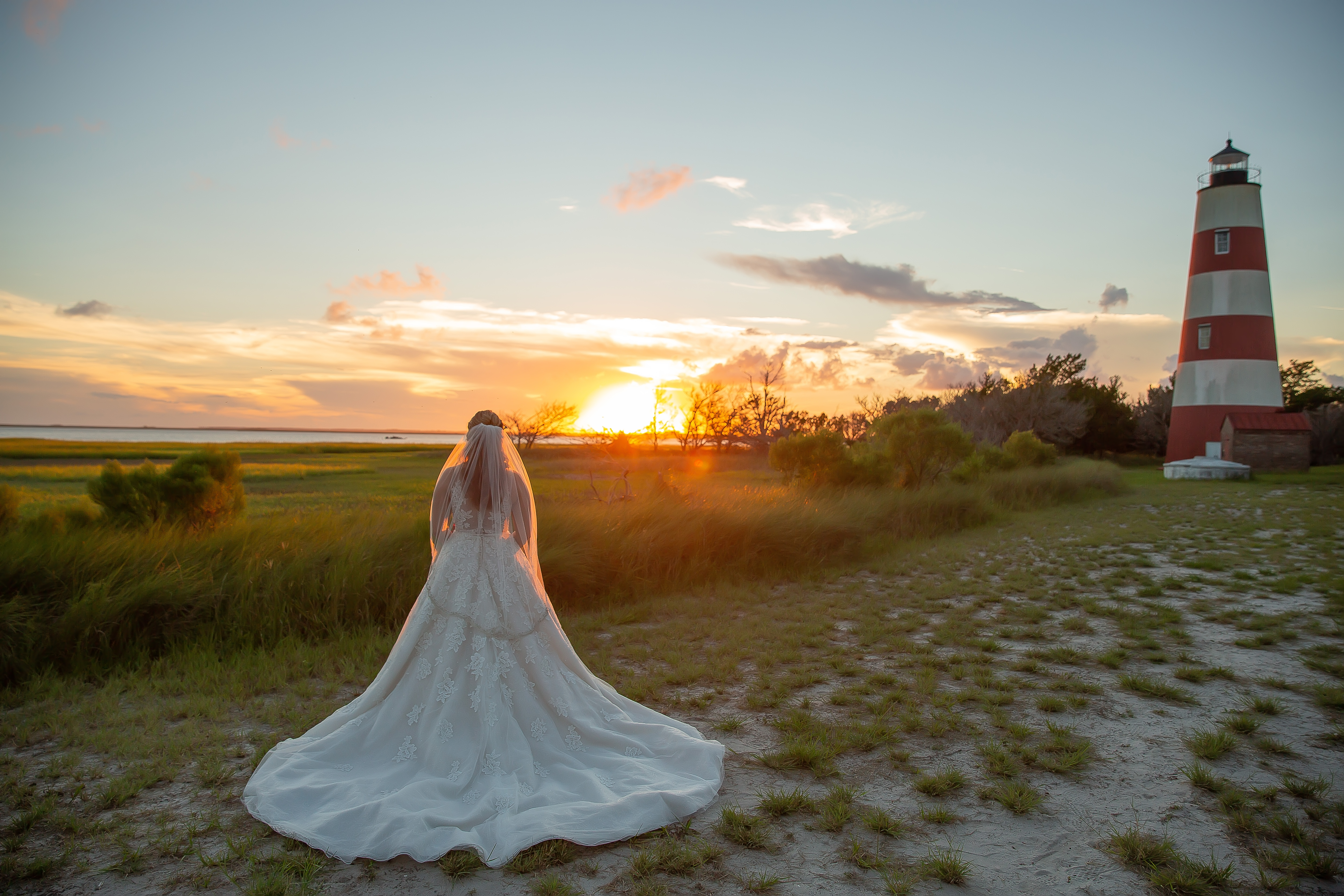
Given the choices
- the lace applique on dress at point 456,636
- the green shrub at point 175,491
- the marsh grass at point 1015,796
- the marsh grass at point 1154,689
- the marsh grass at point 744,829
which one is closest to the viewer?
the marsh grass at point 744,829

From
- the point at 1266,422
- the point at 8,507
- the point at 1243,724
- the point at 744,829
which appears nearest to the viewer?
the point at 744,829

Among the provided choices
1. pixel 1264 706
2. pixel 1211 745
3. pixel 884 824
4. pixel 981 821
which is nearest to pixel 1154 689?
pixel 1264 706

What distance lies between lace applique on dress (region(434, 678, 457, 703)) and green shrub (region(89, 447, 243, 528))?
6.65 metres

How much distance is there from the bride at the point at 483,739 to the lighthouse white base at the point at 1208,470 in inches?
1223

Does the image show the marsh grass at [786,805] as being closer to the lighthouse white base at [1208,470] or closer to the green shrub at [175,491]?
the green shrub at [175,491]

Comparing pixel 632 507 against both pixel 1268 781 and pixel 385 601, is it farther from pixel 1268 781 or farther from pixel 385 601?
pixel 1268 781

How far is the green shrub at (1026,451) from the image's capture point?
25.1 m

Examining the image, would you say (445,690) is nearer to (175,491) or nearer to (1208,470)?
(175,491)

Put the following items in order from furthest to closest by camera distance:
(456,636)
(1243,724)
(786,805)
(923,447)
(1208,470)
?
(1208,470) < (923,447) < (1243,724) < (456,636) < (786,805)

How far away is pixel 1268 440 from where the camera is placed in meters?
→ 27.7

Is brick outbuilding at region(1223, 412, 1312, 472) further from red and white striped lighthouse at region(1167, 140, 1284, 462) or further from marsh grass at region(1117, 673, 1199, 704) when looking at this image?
marsh grass at region(1117, 673, 1199, 704)

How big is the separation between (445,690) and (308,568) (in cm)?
424

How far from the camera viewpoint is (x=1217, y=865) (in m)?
2.92

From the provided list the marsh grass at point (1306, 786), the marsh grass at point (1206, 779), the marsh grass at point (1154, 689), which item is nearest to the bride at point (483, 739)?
the marsh grass at point (1206, 779)
